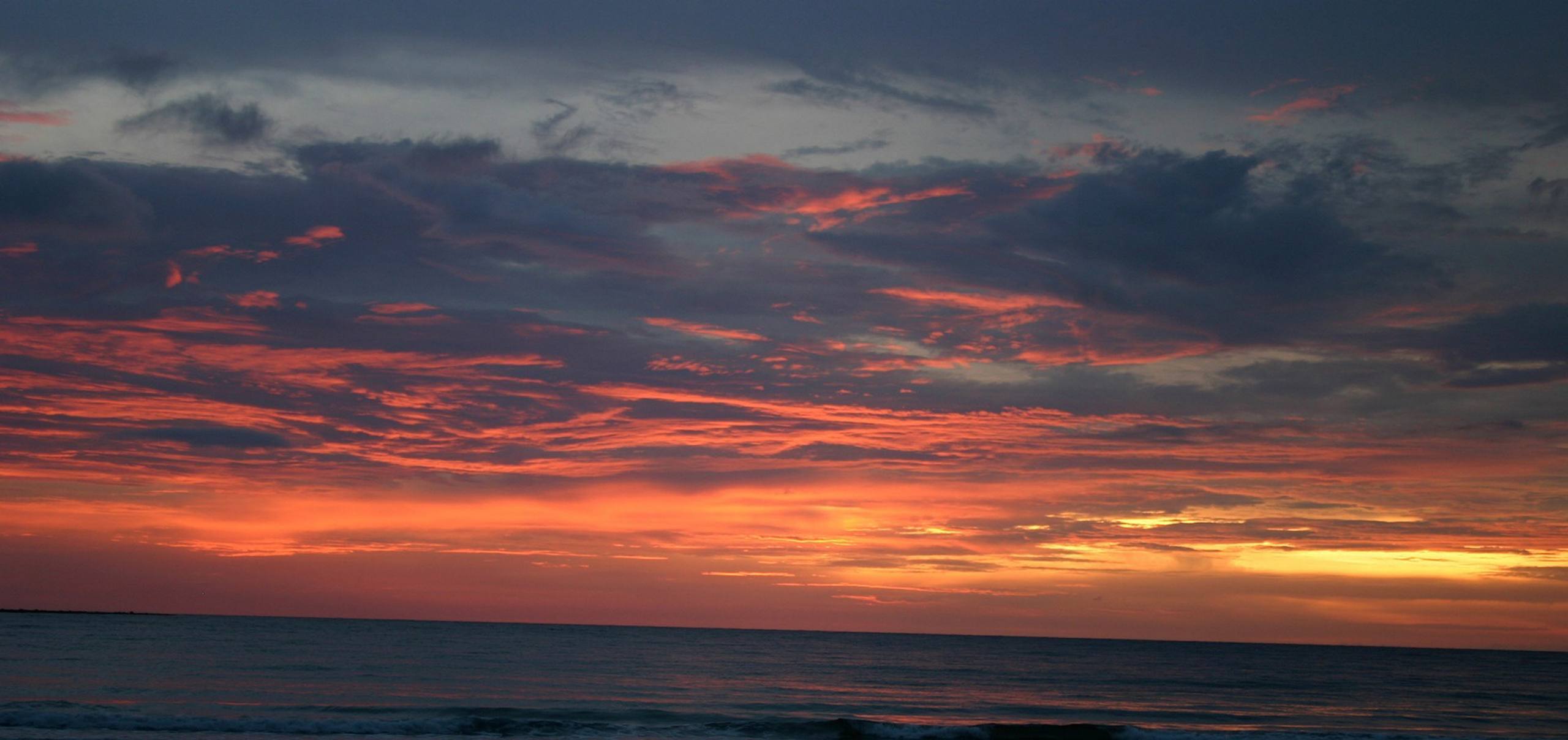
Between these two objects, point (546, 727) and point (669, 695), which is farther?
point (669, 695)

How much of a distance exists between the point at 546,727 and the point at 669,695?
13851 mm

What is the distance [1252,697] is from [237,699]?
5437cm

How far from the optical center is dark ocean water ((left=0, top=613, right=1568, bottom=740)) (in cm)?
3800

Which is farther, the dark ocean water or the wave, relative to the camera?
the dark ocean water

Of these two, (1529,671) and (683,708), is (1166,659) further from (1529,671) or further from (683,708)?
(683,708)

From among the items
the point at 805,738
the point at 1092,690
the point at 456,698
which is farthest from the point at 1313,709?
the point at 456,698

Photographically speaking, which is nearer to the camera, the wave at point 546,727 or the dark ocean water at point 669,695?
the wave at point 546,727

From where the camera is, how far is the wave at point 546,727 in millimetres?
34969

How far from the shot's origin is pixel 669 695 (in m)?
51.1

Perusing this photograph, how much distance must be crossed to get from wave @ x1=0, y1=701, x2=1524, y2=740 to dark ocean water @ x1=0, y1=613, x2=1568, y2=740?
0.41 feet

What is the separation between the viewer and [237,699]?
4244 centimetres

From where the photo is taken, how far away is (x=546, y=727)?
3788 centimetres

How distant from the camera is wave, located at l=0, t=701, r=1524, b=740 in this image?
34969mm

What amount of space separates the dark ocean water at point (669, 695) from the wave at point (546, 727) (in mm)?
124
